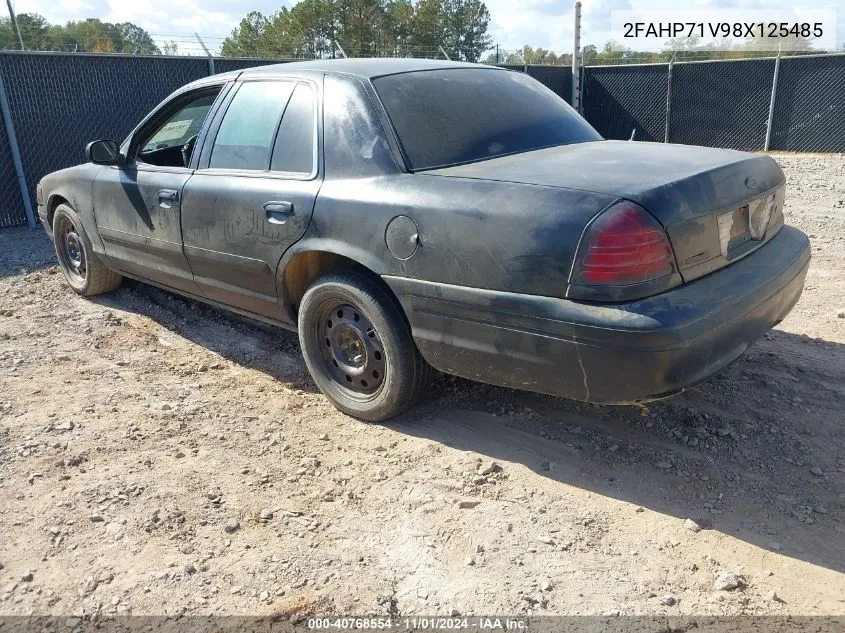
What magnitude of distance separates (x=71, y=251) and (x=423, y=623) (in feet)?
15.9

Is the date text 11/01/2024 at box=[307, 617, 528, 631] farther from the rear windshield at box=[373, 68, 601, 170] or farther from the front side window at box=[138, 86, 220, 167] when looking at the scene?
the front side window at box=[138, 86, 220, 167]

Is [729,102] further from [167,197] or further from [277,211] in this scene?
[277,211]

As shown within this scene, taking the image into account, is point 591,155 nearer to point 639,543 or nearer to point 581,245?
point 581,245

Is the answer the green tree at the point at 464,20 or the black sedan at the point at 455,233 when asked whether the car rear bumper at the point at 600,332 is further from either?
the green tree at the point at 464,20

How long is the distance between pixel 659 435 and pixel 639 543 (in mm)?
817

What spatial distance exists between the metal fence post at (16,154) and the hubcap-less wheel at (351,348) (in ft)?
23.3

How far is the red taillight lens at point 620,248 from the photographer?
263 cm

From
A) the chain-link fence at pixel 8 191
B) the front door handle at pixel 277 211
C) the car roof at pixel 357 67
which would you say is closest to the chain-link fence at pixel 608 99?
the chain-link fence at pixel 8 191

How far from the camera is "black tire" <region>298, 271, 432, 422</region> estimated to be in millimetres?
3342

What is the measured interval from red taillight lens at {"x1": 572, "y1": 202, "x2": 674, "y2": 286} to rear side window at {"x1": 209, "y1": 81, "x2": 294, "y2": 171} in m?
1.98

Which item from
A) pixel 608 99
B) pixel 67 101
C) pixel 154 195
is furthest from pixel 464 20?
pixel 154 195

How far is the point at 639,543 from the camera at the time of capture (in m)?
2.68

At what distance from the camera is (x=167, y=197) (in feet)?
14.3

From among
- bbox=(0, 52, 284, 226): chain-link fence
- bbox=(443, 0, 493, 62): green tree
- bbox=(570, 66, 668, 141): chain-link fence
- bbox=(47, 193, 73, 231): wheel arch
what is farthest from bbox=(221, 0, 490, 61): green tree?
bbox=(47, 193, 73, 231): wheel arch
